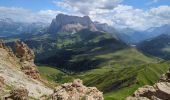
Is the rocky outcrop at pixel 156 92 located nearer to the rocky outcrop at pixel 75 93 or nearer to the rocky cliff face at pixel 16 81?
the rocky outcrop at pixel 75 93

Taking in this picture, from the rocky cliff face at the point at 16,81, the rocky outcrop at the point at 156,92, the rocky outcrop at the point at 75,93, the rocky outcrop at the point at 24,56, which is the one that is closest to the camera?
the rocky outcrop at the point at 156,92

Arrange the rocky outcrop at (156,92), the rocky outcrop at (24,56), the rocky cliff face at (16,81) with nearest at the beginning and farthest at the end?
the rocky outcrop at (156,92)
the rocky cliff face at (16,81)
the rocky outcrop at (24,56)

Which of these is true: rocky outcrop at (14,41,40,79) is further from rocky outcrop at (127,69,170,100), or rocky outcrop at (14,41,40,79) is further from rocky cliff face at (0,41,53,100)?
rocky outcrop at (127,69,170,100)

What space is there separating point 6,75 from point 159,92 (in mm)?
47725

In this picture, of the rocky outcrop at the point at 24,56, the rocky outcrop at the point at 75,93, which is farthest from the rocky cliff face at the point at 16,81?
the rocky outcrop at the point at 75,93

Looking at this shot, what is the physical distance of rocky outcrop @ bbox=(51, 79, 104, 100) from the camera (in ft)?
136

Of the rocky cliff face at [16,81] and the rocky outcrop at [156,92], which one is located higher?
the rocky outcrop at [156,92]

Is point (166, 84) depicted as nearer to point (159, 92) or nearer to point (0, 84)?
point (159, 92)

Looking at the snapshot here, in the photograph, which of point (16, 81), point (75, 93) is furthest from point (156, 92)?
point (16, 81)

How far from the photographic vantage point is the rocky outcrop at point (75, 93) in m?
41.6

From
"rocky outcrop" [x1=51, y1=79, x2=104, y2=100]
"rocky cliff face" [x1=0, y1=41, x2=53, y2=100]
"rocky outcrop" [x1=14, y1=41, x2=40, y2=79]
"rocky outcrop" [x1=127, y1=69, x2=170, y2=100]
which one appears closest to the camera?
"rocky outcrop" [x1=127, y1=69, x2=170, y2=100]

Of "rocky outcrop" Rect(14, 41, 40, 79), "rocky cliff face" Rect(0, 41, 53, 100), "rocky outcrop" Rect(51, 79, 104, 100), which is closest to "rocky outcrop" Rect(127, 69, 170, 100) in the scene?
"rocky outcrop" Rect(51, 79, 104, 100)

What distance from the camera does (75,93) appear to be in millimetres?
42719

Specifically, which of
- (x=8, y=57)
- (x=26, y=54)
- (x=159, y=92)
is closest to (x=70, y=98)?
(x=159, y=92)
